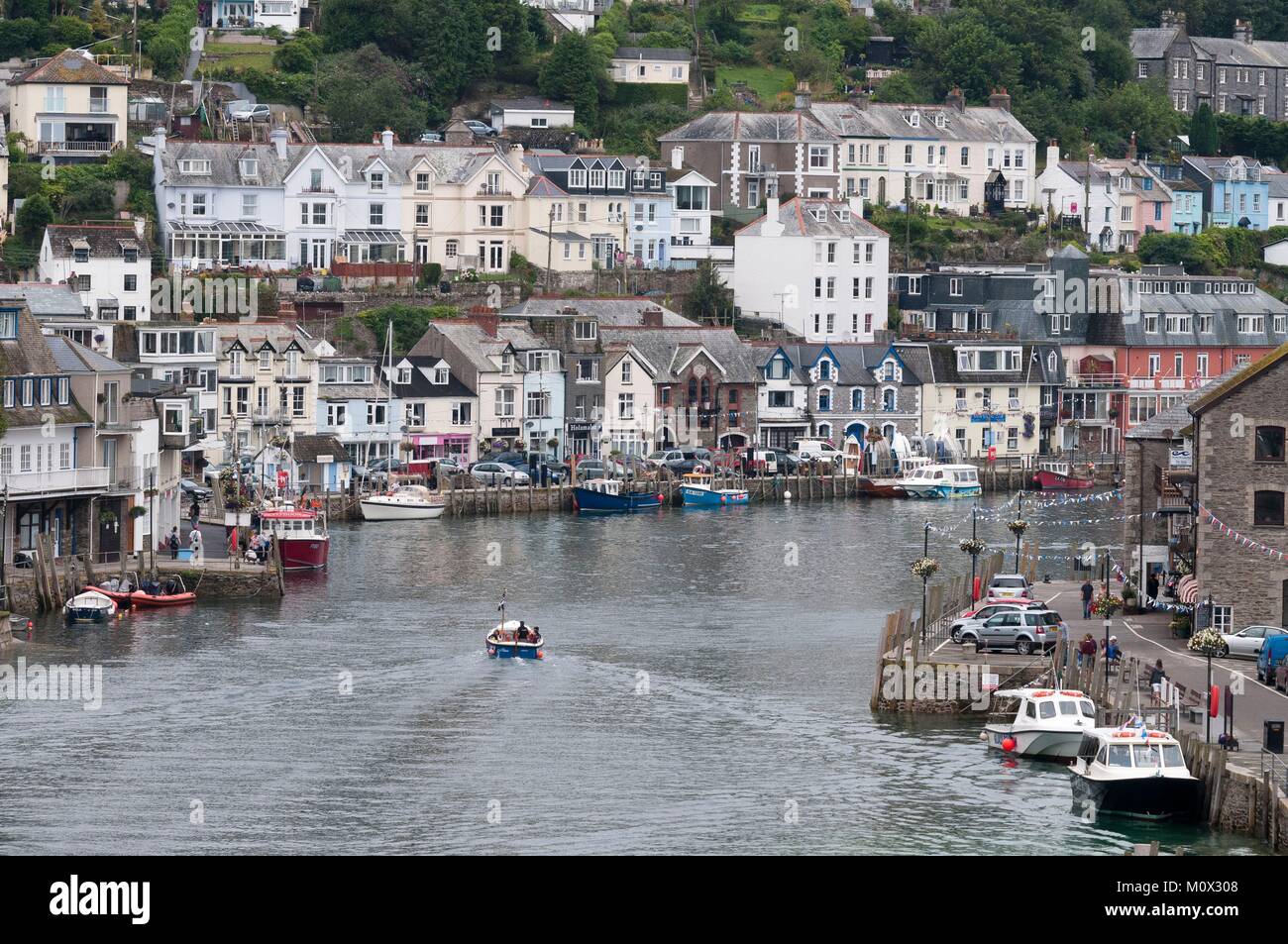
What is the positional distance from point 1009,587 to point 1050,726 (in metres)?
19.5

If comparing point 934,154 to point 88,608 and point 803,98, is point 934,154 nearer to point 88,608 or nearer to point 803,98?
point 803,98

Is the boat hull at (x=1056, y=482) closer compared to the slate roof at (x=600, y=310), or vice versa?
the slate roof at (x=600, y=310)

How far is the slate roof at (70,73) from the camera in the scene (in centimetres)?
12369

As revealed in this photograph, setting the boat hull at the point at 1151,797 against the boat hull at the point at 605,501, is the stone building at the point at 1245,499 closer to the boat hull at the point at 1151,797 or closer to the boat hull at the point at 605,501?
the boat hull at the point at 1151,797

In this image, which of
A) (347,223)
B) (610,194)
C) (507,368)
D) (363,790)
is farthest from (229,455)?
(363,790)

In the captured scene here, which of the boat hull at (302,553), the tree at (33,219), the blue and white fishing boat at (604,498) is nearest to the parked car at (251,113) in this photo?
the tree at (33,219)

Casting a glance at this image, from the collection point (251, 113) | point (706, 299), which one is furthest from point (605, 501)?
point (251, 113)

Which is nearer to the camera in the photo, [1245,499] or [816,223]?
[1245,499]

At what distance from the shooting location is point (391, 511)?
99875 mm

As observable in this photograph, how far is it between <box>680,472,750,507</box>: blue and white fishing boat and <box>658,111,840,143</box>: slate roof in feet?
127

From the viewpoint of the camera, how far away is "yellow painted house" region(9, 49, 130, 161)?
12394cm

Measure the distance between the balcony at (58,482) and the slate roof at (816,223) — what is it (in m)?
63.4

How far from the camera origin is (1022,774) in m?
46.5

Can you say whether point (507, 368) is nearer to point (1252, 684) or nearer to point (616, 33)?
point (616, 33)
